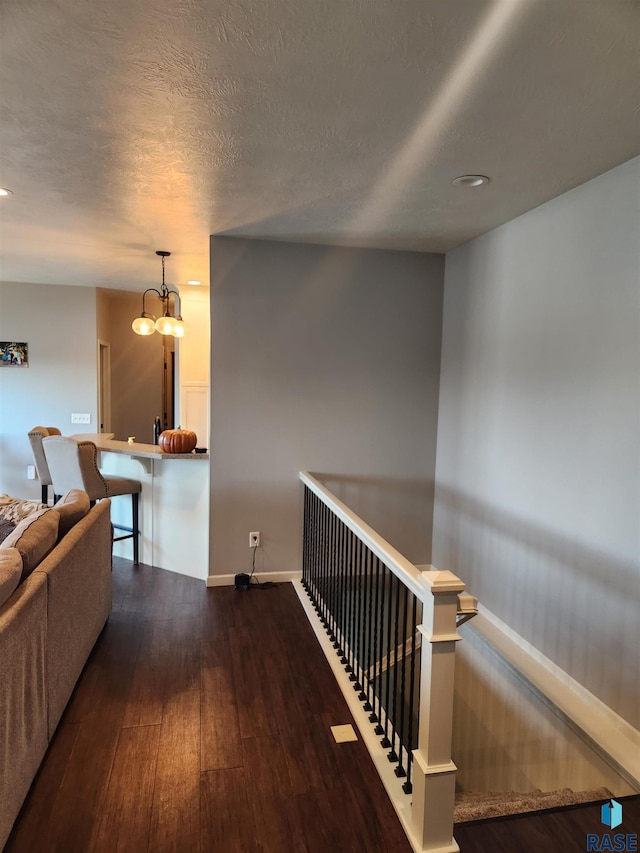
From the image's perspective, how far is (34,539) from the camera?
7.07 feet

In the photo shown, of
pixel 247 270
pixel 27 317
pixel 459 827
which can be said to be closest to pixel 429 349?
pixel 247 270

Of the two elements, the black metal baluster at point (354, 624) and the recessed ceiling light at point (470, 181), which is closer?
the recessed ceiling light at point (470, 181)

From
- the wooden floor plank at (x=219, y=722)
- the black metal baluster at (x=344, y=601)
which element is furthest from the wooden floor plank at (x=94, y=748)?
the black metal baluster at (x=344, y=601)

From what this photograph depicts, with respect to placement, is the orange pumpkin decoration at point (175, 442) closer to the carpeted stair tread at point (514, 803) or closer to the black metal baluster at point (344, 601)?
the black metal baluster at point (344, 601)

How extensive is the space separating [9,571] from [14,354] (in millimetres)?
4852

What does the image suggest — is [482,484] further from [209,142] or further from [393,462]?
[209,142]

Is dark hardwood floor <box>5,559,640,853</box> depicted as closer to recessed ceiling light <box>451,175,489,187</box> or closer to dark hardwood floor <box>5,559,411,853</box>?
dark hardwood floor <box>5,559,411,853</box>

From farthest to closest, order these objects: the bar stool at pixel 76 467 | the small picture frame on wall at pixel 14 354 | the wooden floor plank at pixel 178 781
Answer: the small picture frame on wall at pixel 14 354 < the bar stool at pixel 76 467 < the wooden floor plank at pixel 178 781

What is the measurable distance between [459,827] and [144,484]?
10.8ft

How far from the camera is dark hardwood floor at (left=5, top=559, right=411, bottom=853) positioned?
1.74m

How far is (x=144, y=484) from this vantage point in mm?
4301

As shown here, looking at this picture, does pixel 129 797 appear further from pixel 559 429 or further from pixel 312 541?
pixel 559 429

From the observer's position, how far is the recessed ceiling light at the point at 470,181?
8.22 feet

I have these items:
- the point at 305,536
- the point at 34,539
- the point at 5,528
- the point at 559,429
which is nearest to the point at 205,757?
the point at 34,539
